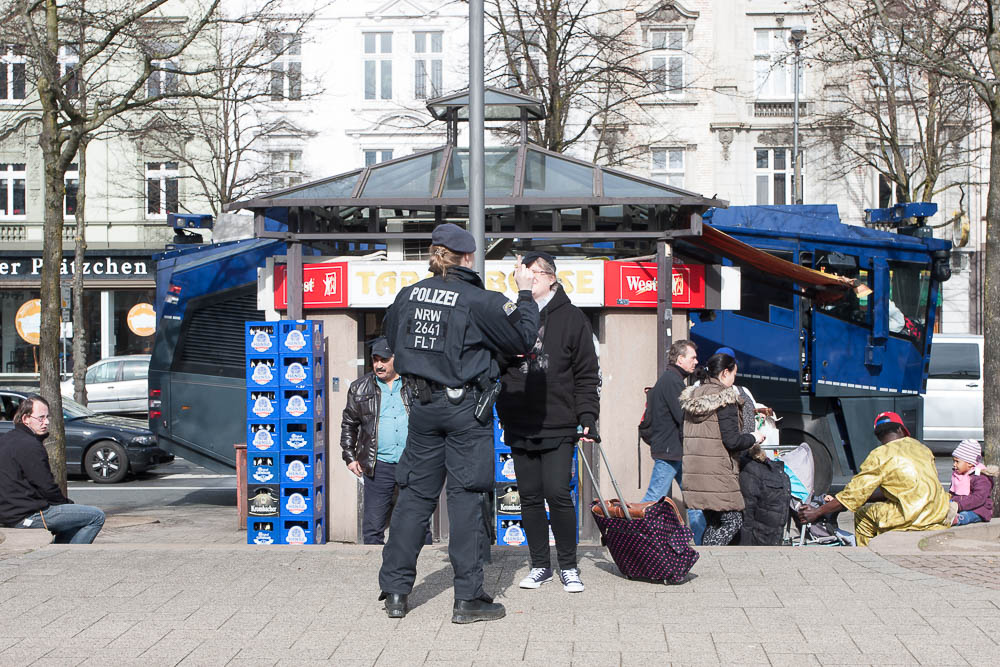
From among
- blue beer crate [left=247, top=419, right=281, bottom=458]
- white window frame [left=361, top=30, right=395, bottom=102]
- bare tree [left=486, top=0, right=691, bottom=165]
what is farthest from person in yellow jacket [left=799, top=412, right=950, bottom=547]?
white window frame [left=361, top=30, right=395, bottom=102]

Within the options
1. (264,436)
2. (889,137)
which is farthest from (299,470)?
(889,137)

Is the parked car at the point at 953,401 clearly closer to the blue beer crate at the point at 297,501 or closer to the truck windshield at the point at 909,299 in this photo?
the truck windshield at the point at 909,299

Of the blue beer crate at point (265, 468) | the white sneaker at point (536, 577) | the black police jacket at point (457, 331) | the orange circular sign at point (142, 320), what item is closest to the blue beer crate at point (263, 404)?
the blue beer crate at point (265, 468)

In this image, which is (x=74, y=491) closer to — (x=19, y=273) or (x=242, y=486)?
(x=242, y=486)

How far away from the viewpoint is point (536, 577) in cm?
654

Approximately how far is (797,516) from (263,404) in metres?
4.46

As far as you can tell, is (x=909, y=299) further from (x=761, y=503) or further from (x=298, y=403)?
(x=298, y=403)

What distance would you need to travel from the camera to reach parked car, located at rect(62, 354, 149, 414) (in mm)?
26094

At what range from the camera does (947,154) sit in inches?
1230

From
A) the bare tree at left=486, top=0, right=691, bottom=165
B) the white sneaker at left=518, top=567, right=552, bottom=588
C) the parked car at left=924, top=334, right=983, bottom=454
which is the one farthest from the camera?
the bare tree at left=486, top=0, right=691, bottom=165

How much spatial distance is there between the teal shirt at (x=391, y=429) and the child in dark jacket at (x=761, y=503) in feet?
8.19

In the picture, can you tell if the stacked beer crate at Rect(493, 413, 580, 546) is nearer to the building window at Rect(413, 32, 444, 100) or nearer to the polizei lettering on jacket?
the polizei lettering on jacket

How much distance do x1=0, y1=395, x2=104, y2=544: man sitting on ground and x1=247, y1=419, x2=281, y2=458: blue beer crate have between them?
6.35 ft

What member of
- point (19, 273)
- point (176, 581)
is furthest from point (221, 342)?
point (19, 273)
